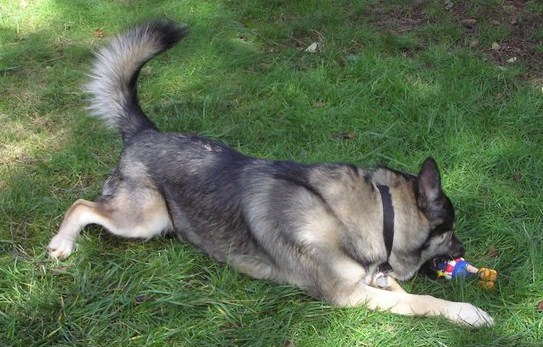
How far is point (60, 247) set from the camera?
11.0 ft

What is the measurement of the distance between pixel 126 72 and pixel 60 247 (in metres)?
1.17

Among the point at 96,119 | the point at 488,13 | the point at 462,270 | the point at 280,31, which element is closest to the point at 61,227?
the point at 96,119

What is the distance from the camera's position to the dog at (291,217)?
300 cm

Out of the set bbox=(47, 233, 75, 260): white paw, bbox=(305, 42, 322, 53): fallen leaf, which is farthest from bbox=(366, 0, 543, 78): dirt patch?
bbox=(47, 233, 75, 260): white paw

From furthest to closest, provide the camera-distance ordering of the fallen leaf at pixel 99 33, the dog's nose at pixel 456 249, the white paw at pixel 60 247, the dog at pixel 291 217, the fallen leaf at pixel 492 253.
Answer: the fallen leaf at pixel 99 33
the fallen leaf at pixel 492 253
the white paw at pixel 60 247
the dog's nose at pixel 456 249
the dog at pixel 291 217

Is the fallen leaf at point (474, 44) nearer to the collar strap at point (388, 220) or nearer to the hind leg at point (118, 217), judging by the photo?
the collar strap at point (388, 220)

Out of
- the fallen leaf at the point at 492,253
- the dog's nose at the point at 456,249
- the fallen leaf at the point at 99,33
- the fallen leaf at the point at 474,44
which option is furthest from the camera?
the fallen leaf at the point at 99,33

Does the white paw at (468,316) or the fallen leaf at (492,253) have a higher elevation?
the white paw at (468,316)

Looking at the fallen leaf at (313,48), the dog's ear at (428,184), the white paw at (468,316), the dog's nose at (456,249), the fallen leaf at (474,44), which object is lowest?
the fallen leaf at (474,44)

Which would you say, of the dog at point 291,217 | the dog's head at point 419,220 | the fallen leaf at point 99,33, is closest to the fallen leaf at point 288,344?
the dog at point 291,217

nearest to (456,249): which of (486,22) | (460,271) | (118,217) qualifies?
(460,271)

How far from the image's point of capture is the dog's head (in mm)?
2982

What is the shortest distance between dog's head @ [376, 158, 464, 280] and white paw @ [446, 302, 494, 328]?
31cm

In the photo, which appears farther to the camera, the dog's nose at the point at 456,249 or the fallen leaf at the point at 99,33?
the fallen leaf at the point at 99,33
